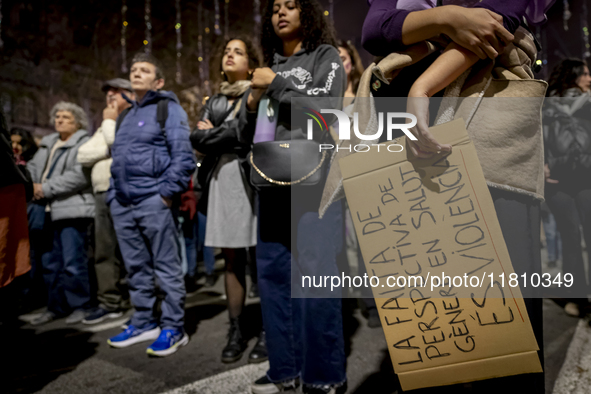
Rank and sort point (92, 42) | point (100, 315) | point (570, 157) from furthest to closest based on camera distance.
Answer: point (92, 42)
point (100, 315)
point (570, 157)

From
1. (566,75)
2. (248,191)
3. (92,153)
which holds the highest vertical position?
(566,75)

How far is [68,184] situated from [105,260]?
0.74 m

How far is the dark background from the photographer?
390 inches

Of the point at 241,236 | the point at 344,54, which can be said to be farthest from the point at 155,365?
the point at 344,54

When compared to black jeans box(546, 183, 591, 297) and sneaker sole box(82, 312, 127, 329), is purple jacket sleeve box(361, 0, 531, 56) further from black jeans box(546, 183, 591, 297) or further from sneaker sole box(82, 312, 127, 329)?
sneaker sole box(82, 312, 127, 329)

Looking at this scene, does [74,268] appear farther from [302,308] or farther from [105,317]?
[302,308]

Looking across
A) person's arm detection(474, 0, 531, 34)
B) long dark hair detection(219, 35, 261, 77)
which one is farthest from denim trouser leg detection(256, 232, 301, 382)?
long dark hair detection(219, 35, 261, 77)

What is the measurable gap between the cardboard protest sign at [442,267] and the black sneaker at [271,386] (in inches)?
35.3

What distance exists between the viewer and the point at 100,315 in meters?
3.06

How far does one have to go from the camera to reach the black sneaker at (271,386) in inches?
65.3

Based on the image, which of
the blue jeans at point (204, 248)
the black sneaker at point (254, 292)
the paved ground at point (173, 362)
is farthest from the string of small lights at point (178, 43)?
the paved ground at point (173, 362)

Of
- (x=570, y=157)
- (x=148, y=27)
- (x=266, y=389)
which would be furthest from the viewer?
(x=148, y=27)

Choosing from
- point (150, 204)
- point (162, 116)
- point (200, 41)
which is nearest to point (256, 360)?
point (150, 204)

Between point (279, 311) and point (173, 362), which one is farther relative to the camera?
point (173, 362)
